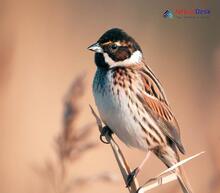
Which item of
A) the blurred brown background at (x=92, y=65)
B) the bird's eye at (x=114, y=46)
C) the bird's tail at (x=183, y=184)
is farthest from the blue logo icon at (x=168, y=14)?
the bird's tail at (x=183, y=184)

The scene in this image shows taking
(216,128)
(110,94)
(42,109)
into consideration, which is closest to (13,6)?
(42,109)

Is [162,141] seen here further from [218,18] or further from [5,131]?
[218,18]

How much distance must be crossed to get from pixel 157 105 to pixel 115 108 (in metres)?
0.25

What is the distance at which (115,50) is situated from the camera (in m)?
2.80

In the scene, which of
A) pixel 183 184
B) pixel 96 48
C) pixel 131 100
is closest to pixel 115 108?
pixel 131 100

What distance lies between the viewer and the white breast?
104 inches

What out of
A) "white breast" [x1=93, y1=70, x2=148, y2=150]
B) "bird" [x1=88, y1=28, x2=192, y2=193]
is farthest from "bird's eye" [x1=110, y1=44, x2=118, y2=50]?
"white breast" [x1=93, y1=70, x2=148, y2=150]

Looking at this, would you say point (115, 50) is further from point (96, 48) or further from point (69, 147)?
point (69, 147)

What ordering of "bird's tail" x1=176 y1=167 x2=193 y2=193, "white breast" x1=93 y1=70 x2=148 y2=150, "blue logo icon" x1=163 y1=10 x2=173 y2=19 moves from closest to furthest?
"bird's tail" x1=176 y1=167 x2=193 y2=193 → "white breast" x1=93 y1=70 x2=148 y2=150 → "blue logo icon" x1=163 y1=10 x2=173 y2=19

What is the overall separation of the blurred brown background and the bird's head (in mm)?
315

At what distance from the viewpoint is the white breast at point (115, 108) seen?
2.64 m

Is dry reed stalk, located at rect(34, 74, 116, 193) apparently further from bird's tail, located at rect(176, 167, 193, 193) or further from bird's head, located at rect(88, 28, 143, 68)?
bird's head, located at rect(88, 28, 143, 68)

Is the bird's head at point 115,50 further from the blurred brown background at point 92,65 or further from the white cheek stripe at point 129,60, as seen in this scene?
the blurred brown background at point 92,65

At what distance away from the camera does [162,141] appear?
9.34 ft
